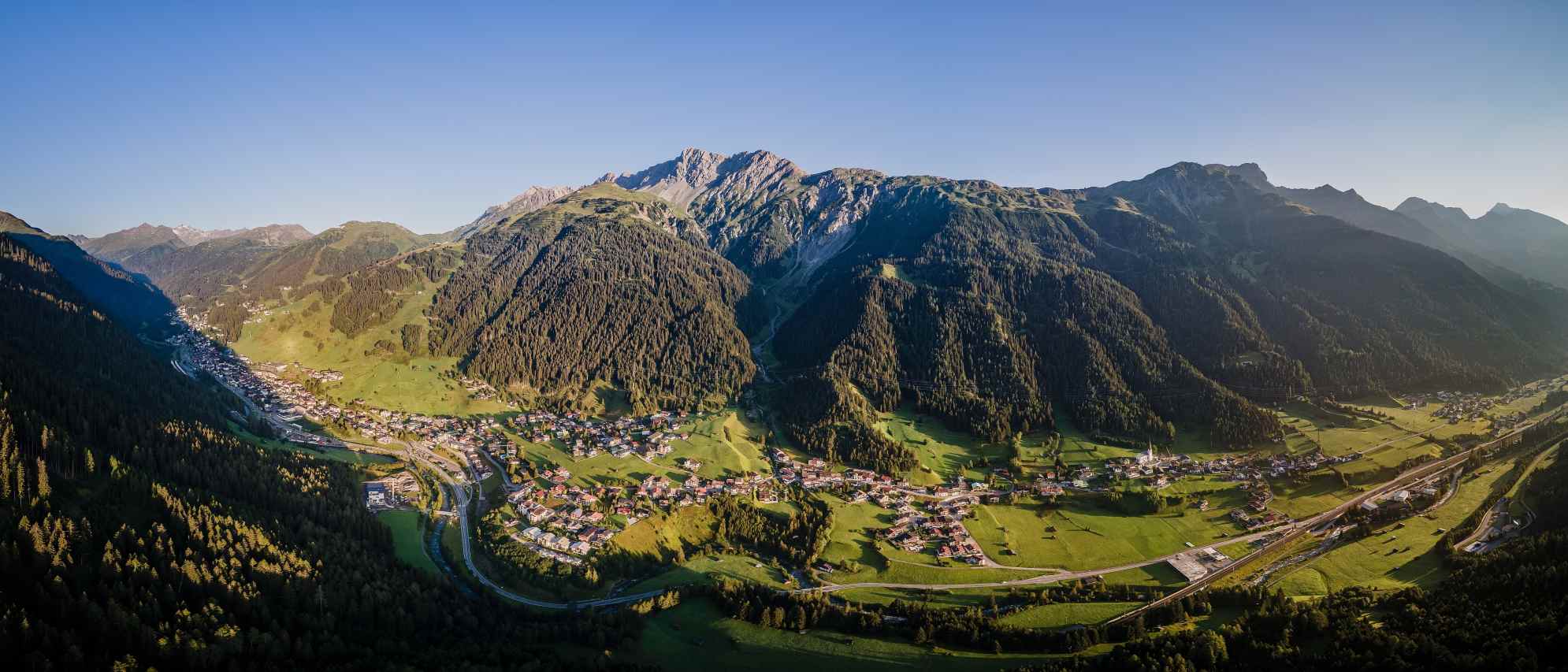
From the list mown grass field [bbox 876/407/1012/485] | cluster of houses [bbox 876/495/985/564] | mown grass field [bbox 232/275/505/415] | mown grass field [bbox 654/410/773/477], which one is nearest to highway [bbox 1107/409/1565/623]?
cluster of houses [bbox 876/495/985/564]

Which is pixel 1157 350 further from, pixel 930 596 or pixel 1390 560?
pixel 930 596

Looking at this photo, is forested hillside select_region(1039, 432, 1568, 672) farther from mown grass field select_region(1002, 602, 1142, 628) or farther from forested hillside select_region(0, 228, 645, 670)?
forested hillside select_region(0, 228, 645, 670)

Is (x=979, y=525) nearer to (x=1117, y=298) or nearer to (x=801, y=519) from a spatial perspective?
(x=801, y=519)

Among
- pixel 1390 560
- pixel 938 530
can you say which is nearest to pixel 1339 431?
pixel 1390 560

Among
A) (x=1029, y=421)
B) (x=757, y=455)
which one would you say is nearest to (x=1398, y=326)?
(x=1029, y=421)

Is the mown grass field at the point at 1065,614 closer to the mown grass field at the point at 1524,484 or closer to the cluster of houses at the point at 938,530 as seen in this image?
the cluster of houses at the point at 938,530
